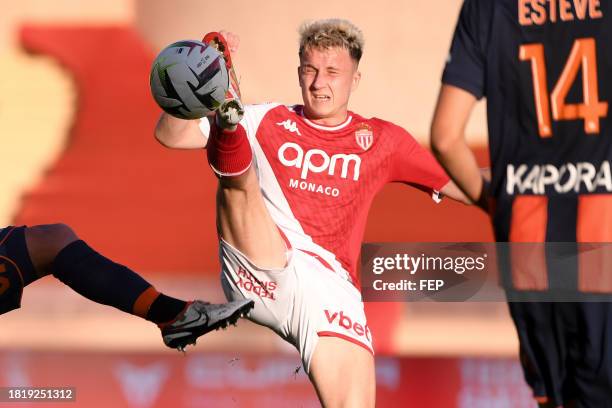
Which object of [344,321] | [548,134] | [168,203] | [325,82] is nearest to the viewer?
[548,134]

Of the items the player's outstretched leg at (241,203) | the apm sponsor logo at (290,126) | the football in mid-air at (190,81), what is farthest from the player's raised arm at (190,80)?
the apm sponsor logo at (290,126)

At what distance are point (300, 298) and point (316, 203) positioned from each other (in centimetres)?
44

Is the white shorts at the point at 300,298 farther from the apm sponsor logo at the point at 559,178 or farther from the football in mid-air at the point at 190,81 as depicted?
the apm sponsor logo at the point at 559,178

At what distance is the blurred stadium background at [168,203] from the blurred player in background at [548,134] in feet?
7.59

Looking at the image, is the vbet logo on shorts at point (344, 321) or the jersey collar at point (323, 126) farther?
the jersey collar at point (323, 126)

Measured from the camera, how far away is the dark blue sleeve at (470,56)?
3.12 metres

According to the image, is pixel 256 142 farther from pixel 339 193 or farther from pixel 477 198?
pixel 477 198

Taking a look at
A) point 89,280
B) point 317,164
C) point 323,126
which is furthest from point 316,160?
point 89,280

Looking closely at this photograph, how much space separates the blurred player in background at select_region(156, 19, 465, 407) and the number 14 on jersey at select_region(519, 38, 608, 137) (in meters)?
1.35

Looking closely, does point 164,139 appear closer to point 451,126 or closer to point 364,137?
point 364,137

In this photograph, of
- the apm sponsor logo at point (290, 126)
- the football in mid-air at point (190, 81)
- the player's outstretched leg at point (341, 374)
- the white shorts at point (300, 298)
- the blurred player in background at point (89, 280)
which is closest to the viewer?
the football in mid-air at point (190, 81)

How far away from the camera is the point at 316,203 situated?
448 centimetres

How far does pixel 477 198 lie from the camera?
360cm

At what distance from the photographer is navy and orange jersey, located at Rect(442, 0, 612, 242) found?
3.08 m
